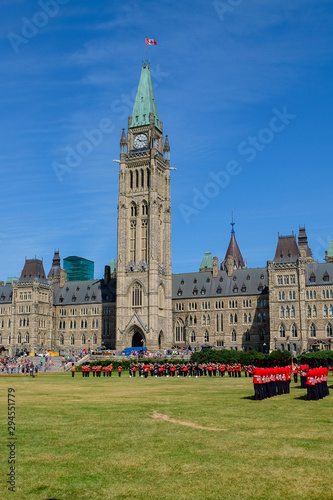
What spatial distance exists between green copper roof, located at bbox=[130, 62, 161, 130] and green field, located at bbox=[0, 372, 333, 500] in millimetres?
93487

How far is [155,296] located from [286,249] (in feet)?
80.0

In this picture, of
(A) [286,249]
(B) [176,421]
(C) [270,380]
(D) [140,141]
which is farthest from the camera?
(D) [140,141]

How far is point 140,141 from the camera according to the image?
369 feet

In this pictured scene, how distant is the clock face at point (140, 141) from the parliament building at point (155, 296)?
21 cm

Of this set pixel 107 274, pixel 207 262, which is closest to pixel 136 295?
pixel 107 274

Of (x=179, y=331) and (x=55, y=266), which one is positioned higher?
(x=55, y=266)

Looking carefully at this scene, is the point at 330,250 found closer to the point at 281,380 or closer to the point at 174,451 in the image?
the point at 281,380

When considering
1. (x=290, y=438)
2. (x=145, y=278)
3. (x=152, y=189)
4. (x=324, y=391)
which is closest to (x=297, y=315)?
(x=145, y=278)

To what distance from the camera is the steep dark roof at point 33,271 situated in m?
122

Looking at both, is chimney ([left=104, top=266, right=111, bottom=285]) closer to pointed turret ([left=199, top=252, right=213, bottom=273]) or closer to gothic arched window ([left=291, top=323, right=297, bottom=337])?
pointed turret ([left=199, top=252, right=213, bottom=273])

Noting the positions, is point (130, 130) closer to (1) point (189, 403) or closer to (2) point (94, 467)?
(1) point (189, 403)

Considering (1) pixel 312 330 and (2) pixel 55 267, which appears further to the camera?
(2) pixel 55 267

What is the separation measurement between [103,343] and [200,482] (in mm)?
107072

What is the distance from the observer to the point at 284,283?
331ft
